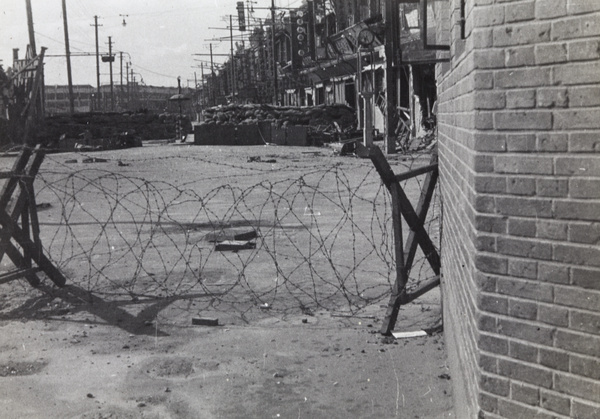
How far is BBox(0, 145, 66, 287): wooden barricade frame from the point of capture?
7598 millimetres

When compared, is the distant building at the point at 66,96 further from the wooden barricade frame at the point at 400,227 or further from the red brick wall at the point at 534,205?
the red brick wall at the point at 534,205

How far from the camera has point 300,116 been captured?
41.0 m

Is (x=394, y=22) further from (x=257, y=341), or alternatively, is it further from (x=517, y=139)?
(x=517, y=139)

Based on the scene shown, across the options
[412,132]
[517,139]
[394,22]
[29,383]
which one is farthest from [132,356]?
[412,132]

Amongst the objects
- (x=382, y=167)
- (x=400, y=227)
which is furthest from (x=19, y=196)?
(x=400, y=227)

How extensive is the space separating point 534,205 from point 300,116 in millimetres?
38550

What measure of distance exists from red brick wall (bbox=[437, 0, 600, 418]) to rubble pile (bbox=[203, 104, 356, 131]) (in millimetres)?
34815

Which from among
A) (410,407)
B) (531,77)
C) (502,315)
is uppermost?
(531,77)

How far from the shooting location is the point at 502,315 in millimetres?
3016

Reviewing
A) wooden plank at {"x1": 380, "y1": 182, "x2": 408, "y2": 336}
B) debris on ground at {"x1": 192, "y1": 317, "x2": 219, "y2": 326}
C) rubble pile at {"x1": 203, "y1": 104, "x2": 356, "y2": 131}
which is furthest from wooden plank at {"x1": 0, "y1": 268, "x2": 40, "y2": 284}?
rubble pile at {"x1": 203, "y1": 104, "x2": 356, "y2": 131}

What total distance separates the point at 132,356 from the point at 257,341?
114 cm

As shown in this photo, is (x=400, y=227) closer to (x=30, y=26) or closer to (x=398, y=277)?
(x=398, y=277)

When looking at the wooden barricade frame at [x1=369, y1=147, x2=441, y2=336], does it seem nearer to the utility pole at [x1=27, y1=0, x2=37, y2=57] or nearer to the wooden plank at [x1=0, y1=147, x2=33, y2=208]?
the wooden plank at [x1=0, y1=147, x2=33, y2=208]

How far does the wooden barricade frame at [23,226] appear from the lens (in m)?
7.60
